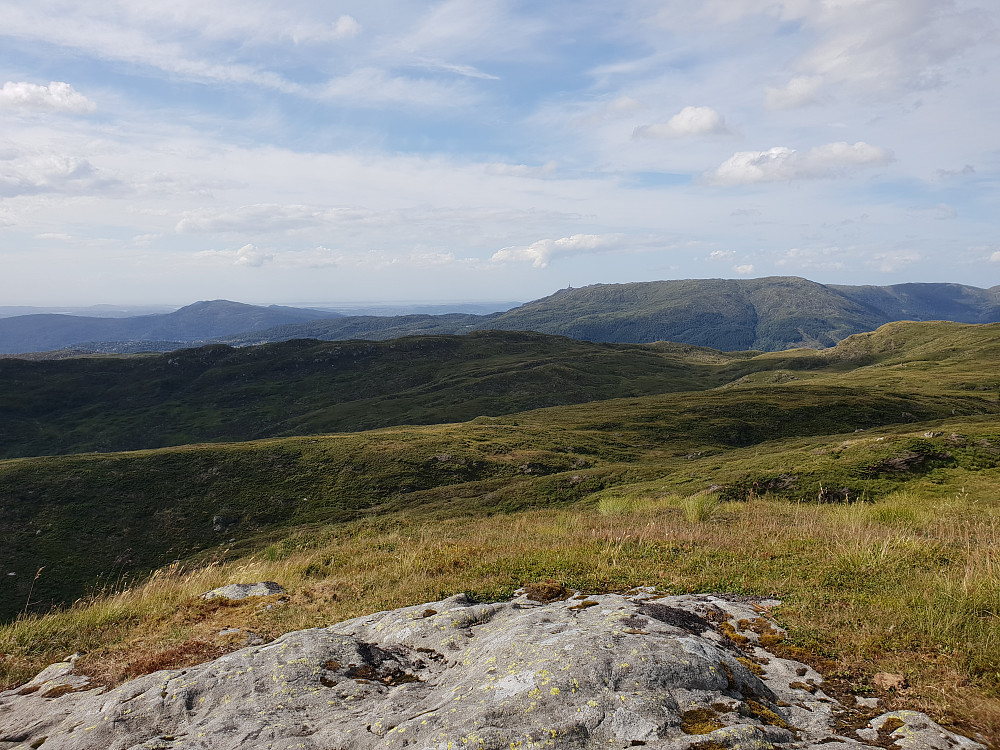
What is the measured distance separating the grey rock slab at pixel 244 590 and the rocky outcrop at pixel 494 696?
3.78 metres

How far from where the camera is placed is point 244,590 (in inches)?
502

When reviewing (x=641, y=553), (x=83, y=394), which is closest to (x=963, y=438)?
(x=641, y=553)

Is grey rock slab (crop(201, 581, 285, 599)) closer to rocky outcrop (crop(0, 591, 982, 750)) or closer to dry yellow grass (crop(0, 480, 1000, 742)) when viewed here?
dry yellow grass (crop(0, 480, 1000, 742))

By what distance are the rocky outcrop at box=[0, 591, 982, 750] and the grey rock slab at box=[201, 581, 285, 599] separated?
3776 millimetres

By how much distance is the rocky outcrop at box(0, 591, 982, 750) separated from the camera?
5.32m

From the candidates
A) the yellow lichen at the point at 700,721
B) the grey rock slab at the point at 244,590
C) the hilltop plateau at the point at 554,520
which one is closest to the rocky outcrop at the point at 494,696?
the yellow lichen at the point at 700,721

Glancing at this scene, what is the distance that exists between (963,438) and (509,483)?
32.4 metres

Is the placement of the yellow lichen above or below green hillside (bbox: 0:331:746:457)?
above

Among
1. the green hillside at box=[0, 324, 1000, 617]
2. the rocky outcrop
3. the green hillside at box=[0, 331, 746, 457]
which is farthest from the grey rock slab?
the green hillside at box=[0, 331, 746, 457]

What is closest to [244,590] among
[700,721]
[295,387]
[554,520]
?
[700,721]

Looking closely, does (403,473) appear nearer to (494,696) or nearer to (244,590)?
(244,590)

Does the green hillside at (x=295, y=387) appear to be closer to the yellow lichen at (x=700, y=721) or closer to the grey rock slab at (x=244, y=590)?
the grey rock slab at (x=244, y=590)

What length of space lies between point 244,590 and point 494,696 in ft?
31.1

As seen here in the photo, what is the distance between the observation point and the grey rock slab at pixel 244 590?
12414 mm
